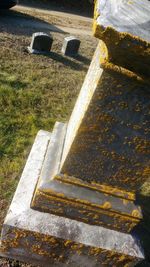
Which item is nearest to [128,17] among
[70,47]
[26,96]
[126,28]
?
[126,28]

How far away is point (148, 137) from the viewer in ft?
7.35

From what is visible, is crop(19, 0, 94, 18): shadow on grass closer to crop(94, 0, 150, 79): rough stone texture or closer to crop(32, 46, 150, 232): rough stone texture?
crop(32, 46, 150, 232): rough stone texture

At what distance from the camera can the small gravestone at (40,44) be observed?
7246 mm

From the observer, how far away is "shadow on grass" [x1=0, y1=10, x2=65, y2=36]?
8.51 m

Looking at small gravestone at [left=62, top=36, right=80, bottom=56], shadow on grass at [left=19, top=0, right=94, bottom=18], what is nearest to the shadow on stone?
small gravestone at [left=62, top=36, right=80, bottom=56]

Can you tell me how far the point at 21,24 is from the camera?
31.1ft

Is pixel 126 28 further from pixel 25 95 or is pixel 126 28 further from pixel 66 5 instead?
pixel 66 5

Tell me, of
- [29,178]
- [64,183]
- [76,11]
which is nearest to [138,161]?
[64,183]

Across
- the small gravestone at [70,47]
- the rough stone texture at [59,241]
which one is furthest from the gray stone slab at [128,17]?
the small gravestone at [70,47]

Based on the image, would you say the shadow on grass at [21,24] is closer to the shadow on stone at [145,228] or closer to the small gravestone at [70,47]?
the small gravestone at [70,47]

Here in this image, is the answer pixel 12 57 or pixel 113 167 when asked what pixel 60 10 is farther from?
pixel 113 167

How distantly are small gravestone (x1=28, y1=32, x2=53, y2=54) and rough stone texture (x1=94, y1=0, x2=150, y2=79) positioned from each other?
5631 mm

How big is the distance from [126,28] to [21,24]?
8.42 metres

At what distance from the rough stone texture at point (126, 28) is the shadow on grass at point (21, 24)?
22.3 ft
